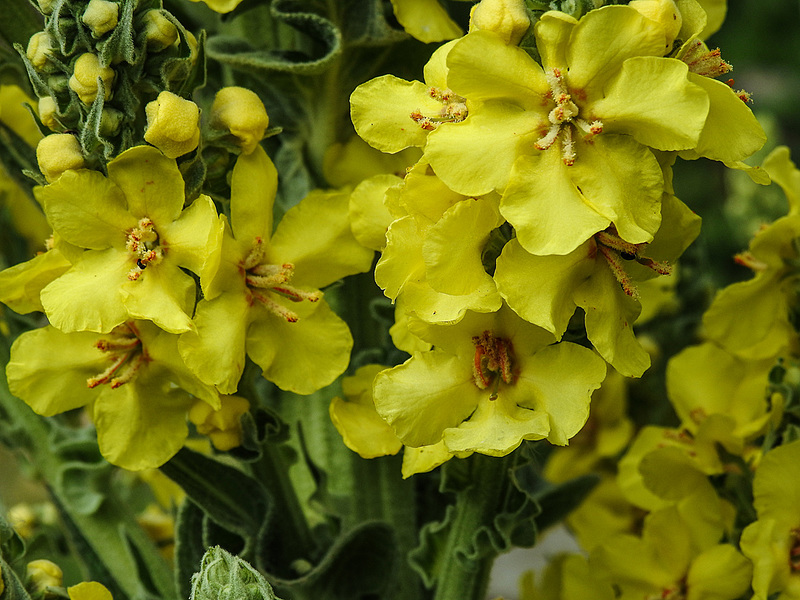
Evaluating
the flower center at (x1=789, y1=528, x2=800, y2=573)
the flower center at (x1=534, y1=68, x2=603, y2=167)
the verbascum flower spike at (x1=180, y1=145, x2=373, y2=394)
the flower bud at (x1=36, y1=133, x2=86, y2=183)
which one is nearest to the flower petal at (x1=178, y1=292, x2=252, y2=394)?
the verbascum flower spike at (x1=180, y1=145, x2=373, y2=394)

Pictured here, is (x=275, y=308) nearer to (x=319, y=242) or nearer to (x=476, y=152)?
(x=319, y=242)

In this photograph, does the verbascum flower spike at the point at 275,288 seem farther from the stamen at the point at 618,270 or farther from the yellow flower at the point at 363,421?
the stamen at the point at 618,270

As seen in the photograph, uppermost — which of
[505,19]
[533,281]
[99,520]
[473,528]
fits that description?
[505,19]

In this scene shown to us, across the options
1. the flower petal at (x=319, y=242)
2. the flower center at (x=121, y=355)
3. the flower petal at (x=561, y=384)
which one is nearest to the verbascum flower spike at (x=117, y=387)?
the flower center at (x=121, y=355)

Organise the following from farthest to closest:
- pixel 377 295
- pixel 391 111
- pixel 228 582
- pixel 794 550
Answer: pixel 377 295 < pixel 794 550 < pixel 391 111 < pixel 228 582

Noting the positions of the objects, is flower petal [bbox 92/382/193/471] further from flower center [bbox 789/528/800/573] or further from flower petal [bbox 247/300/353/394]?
flower center [bbox 789/528/800/573]

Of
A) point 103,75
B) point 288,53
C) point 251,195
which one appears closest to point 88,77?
point 103,75
